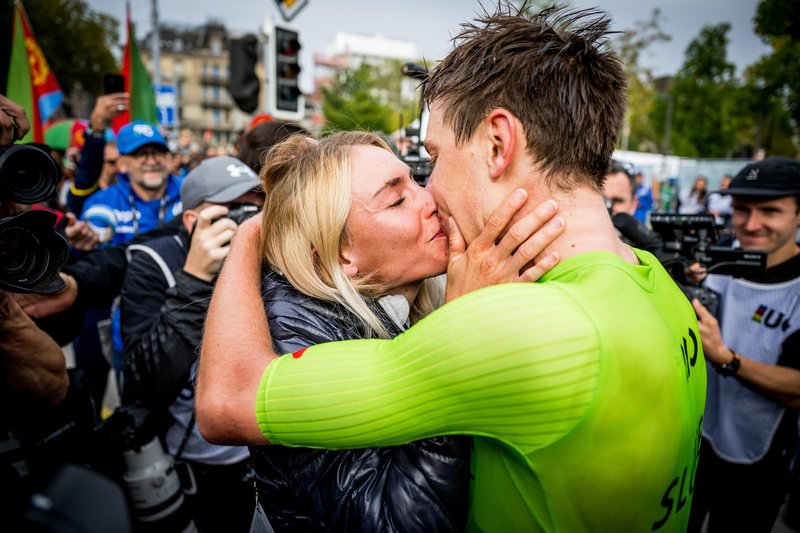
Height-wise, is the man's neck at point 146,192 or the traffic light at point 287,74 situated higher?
the traffic light at point 287,74

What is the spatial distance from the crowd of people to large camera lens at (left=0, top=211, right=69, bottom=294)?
0.31 m

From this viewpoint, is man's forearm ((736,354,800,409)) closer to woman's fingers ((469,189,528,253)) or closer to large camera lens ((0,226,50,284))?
woman's fingers ((469,189,528,253))

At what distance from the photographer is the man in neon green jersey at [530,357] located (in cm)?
101

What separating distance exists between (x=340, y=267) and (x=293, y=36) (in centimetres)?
676

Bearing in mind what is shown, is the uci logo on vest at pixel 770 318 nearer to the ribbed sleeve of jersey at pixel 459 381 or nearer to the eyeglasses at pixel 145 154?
the ribbed sleeve of jersey at pixel 459 381

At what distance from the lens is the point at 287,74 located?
7.42 m

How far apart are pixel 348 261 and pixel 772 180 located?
274cm

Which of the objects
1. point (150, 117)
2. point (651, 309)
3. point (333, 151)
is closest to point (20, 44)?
point (150, 117)

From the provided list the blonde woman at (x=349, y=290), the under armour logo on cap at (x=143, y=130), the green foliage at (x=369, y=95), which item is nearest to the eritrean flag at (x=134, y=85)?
the under armour logo on cap at (x=143, y=130)

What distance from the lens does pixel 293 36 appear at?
24.2ft

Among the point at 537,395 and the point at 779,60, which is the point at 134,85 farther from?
the point at 779,60

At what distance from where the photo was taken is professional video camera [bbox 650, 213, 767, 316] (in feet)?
8.46

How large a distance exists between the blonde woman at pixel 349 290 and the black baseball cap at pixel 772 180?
2.33 metres

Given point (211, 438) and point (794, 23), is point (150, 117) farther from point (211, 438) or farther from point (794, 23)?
point (794, 23)
